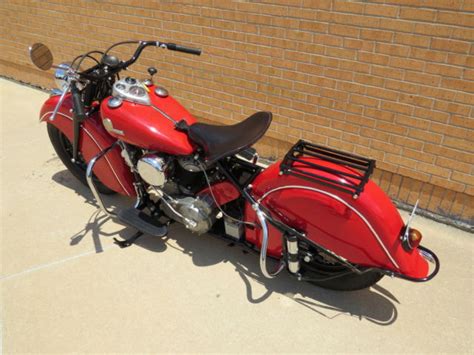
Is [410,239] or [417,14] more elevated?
[417,14]

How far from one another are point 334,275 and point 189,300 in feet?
2.85

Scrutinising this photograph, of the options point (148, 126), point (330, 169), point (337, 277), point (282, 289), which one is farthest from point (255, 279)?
point (148, 126)

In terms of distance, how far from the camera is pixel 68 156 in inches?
132

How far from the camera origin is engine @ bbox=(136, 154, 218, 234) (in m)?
2.42

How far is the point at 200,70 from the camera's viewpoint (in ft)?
12.6

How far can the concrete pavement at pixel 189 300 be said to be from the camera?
7.11ft

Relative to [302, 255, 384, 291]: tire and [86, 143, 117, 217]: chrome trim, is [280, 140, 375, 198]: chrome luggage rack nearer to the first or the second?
[302, 255, 384, 291]: tire

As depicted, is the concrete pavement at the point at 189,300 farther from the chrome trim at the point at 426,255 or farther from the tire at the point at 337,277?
the chrome trim at the point at 426,255

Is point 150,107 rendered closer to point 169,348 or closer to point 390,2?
point 169,348

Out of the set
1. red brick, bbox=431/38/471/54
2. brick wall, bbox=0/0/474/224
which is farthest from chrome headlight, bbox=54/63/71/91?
red brick, bbox=431/38/471/54

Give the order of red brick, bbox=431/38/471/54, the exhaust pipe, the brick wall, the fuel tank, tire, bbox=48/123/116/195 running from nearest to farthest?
1. the exhaust pipe
2. the fuel tank
3. red brick, bbox=431/38/471/54
4. the brick wall
5. tire, bbox=48/123/116/195

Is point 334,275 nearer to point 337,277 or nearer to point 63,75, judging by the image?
point 337,277

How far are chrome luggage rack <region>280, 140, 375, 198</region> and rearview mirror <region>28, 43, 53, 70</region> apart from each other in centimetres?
173

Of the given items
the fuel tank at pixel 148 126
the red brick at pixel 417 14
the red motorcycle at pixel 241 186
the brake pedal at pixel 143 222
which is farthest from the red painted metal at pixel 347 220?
the red brick at pixel 417 14
